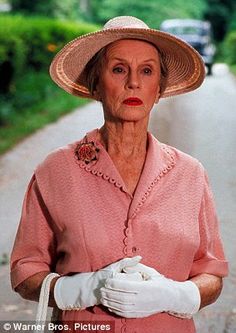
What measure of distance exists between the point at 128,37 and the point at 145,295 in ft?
2.34

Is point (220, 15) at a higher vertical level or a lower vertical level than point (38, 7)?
lower

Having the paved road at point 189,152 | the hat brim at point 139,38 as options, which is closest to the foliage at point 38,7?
the paved road at point 189,152

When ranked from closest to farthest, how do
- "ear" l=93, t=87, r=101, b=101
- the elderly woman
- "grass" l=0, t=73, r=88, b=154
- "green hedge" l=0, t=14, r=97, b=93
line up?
1. the elderly woman
2. "ear" l=93, t=87, r=101, b=101
3. "grass" l=0, t=73, r=88, b=154
4. "green hedge" l=0, t=14, r=97, b=93

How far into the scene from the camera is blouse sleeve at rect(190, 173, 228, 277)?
200cm

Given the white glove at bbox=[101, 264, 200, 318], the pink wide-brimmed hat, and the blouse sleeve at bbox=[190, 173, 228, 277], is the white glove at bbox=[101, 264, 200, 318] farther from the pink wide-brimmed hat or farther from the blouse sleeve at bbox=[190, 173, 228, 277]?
the pink wide-brimmed hat

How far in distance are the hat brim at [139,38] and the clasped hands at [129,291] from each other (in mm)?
623

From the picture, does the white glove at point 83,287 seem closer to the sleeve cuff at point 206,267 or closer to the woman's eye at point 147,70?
the sleeve cuff at point 206,267

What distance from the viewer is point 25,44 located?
1302cm

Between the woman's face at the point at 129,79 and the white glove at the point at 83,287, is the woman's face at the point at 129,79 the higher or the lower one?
the higher one

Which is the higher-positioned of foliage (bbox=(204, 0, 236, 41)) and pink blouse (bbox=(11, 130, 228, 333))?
pink blouse (bbox=(11, 130, 228, 333))

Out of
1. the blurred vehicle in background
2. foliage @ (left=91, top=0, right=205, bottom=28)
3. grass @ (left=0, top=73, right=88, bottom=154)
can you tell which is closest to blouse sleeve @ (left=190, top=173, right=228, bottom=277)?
grass @ (left=0, top=73, right=88, bottom=154)

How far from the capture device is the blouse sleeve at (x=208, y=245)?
2.00m

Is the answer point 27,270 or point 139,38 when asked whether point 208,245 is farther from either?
point 139,38

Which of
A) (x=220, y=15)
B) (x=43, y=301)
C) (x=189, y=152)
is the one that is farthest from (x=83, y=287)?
(x=220, y=15)
